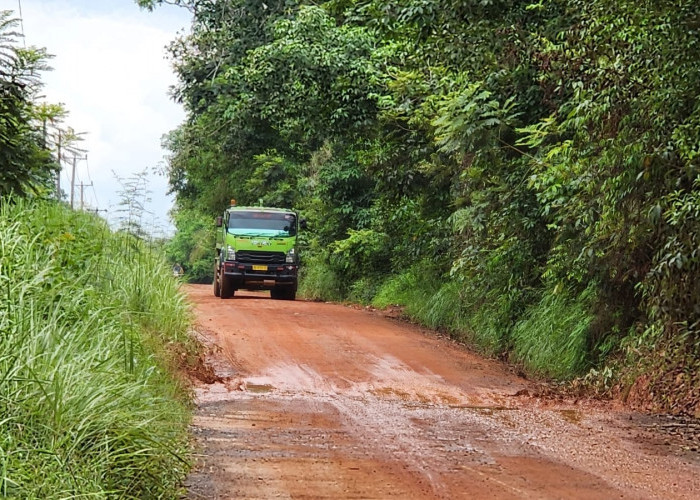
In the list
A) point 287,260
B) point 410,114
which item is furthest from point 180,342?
point 287,260

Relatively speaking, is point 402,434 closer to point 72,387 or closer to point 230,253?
point 72,387

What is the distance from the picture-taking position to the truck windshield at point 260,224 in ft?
87.6

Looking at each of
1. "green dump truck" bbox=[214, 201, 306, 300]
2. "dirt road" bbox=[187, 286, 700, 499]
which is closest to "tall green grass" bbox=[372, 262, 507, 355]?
"dirt road" bbox=[187, 286, 700, 499]

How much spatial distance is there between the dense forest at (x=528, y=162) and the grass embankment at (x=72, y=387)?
17.2ft

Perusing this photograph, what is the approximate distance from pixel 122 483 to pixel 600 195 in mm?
7313

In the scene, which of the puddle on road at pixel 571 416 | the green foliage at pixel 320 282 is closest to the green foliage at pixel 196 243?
the green foliage at pixel 320 282

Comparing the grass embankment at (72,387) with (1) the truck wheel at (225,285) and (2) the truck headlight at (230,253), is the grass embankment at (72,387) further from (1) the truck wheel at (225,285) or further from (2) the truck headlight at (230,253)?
(2) the truck headlight at (230,253)

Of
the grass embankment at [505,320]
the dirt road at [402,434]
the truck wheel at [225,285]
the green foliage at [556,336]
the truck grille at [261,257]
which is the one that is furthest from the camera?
the truck grille at [261,257]

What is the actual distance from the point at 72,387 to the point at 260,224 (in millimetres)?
21394

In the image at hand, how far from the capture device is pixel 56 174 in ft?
36.8

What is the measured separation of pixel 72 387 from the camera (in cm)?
557

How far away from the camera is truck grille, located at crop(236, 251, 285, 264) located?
2639 centimetres

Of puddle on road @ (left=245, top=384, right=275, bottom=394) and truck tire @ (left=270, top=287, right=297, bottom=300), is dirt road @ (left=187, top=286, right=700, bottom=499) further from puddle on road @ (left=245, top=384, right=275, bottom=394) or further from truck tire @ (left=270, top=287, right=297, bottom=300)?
truck tire @ (left=270, top=287, right=297, bottom=300)

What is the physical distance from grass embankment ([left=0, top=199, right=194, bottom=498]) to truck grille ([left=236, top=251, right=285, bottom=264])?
16807 mm
